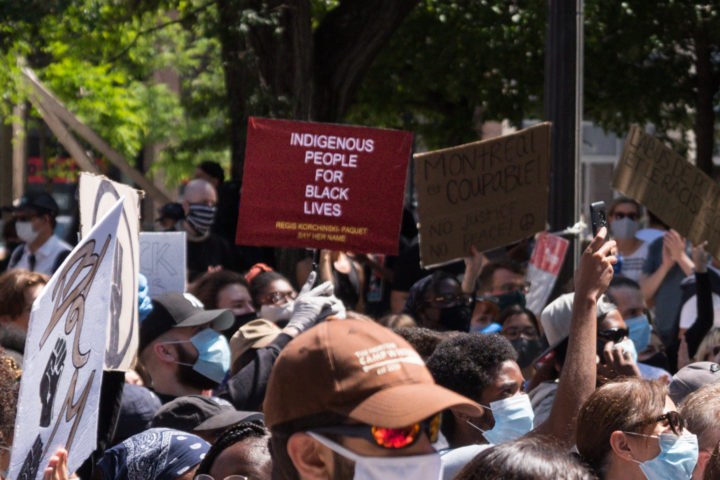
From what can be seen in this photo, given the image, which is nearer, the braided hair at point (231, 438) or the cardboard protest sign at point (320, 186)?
the braided hair at point (231, 438)

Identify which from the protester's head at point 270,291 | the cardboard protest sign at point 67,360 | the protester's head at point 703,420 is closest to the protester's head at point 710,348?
the protester's head at point 703,420

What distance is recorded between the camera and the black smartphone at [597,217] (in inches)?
156

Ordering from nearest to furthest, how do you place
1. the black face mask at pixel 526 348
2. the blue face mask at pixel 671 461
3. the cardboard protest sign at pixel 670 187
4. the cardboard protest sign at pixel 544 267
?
the blue face mask at pixel 671 461
the black face mask at pixel 526 348
the cardboard protest sign at pixel 544 267
the cardboard protest sign at pixel 670 187

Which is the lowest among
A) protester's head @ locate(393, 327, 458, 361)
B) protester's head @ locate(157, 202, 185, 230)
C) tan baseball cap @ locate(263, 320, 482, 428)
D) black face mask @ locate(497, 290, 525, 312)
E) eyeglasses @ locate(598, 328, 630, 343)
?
black face mask @ locate(497, 290, 525, 312)

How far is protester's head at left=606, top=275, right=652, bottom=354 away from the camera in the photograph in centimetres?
565

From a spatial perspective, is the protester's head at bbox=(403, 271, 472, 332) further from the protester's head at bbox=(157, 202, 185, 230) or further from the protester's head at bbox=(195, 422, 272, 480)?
the protester's head at bbox=(195, 422, 272, 480)

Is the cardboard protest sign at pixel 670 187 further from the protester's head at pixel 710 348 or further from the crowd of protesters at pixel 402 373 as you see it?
the protester's head at pixel 710 348

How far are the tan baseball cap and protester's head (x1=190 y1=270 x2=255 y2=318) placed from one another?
147 inches

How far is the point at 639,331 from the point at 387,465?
12.9 feet

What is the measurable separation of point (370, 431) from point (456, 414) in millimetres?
A: 1950

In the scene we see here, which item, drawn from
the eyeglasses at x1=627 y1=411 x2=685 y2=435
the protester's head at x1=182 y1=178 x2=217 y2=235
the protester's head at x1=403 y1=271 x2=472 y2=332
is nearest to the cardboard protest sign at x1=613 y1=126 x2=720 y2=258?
the protester's head at x1=403 y1=271 x2=472 y2=332

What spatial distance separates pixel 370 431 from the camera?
197 cm

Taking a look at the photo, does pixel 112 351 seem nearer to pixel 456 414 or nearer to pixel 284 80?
pixel 456 414

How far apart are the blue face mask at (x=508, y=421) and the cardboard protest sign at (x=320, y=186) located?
2324 millimetres
